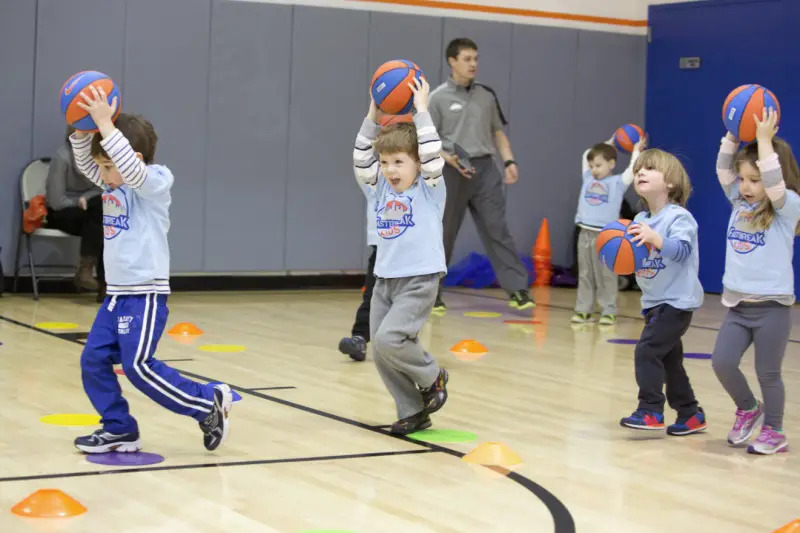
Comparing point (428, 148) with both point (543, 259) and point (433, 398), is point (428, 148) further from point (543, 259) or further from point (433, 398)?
point (543, 259)

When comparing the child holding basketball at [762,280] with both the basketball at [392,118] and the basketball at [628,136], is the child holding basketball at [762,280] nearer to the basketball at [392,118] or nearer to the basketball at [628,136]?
the basketball at [392,118]

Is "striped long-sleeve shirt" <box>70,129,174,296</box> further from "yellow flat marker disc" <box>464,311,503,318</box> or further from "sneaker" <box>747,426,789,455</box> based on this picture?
"yellow flat marker disc" <box>464,311,503,318</box>

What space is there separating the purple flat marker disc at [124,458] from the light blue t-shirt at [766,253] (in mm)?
2350

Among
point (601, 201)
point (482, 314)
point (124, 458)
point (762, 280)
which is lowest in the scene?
point (124, 458)

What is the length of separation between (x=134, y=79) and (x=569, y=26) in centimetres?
456

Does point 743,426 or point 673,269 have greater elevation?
point 673,269

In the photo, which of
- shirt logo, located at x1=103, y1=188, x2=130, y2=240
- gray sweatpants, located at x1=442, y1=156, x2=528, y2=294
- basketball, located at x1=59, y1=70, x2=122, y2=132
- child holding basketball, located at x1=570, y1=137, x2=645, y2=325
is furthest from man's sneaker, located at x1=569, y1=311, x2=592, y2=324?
basketball, located at x1=59, y1=70, x2=122, y2=132

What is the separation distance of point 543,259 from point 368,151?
707 cm

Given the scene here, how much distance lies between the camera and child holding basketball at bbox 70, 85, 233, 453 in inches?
169

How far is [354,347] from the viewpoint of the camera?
6.73m

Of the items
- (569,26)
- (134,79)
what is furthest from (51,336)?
(569,26)

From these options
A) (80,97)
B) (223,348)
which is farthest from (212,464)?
(223,348)

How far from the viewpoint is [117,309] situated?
4.34 m

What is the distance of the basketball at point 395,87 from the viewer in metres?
4.98
